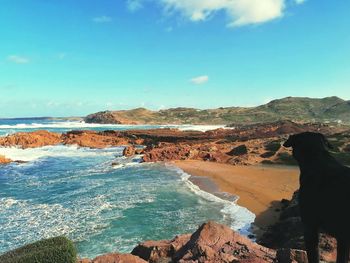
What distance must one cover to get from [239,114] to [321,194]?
15165 cm

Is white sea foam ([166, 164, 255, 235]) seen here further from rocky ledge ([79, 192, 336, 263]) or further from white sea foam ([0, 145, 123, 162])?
white sea foam ([0, 145, 123, 162])

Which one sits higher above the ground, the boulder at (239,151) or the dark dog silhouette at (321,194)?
the dark dog silhouette at (321,194)

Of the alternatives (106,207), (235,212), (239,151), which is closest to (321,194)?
(235,212)

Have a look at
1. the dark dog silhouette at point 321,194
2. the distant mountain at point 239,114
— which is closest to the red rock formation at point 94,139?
the dark dog silhouette at point 321,194

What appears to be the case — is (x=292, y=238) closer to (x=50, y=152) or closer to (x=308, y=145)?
(x=308, y=145)

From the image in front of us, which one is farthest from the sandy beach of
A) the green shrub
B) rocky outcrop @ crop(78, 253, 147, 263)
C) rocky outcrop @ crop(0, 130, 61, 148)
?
rocky outcrop @ crop(0, 130, 61, 148)

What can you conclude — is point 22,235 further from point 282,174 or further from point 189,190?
point 282,174

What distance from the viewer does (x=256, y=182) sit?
86.3 feet

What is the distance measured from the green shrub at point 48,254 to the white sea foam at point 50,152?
37.0 metres

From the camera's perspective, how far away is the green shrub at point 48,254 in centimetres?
802

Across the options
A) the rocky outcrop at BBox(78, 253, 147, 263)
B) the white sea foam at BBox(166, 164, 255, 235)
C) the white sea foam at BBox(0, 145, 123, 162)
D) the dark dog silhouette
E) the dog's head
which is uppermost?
the dog's head

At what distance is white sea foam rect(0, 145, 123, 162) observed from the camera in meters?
47.0

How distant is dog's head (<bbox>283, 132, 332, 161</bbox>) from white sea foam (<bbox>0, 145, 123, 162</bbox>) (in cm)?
4095

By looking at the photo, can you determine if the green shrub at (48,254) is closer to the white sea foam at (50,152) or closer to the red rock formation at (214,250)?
the red rock formation at (214,250)
